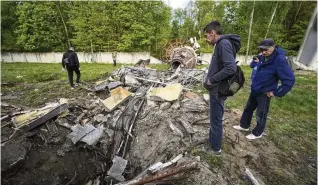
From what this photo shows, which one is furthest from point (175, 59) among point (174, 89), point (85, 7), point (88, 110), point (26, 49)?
point (26, 49)

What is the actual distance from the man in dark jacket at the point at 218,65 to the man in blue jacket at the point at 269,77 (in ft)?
2.95

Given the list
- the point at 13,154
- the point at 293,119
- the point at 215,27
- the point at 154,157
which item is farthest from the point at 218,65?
the point at 293,119

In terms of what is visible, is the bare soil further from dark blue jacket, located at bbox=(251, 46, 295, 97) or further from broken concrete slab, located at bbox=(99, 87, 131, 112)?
dark blue jacket, located at bbox=(251, 46, 295, 97)

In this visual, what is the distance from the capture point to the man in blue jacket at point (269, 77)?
373 centimetres

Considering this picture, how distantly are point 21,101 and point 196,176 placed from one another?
690cm

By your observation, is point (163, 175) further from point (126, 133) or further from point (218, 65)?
point (126, 133)

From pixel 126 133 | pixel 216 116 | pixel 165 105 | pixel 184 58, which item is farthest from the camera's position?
pixel 184 58

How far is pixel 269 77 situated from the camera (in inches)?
156

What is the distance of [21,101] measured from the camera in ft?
23.8

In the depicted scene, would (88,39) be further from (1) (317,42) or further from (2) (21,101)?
(1) (317,42)

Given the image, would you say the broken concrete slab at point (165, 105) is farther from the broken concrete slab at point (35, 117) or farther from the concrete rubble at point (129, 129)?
the broken concrete slab at point (35, 117)

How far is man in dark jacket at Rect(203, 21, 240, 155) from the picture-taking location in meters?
3.22

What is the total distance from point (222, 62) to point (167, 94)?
321 centimetres

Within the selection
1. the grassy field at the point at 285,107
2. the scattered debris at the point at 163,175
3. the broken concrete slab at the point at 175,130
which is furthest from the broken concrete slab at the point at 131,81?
the scattered debris at the point at 163,175
